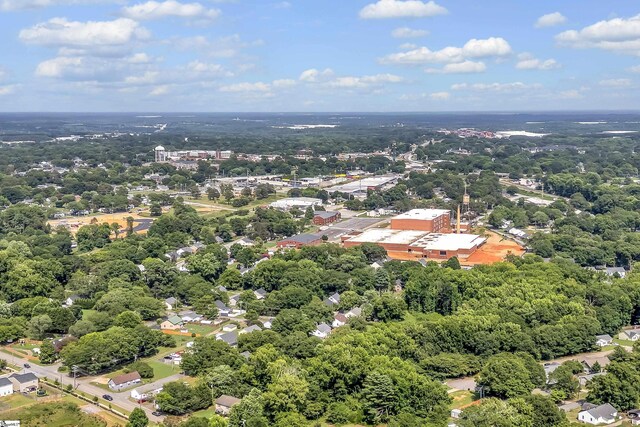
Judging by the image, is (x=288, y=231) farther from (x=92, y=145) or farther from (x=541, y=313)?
(x=92, y=145)

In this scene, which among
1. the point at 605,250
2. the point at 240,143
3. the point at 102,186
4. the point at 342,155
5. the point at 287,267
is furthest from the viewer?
the point at 240,143

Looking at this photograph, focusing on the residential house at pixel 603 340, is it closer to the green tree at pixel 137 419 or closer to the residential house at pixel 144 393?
the residential house at pixel 144 393

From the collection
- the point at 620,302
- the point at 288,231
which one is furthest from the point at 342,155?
the point at 620,302

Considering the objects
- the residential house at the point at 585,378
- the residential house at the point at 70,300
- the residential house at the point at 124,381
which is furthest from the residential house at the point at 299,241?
the residential house at the point at 585,378

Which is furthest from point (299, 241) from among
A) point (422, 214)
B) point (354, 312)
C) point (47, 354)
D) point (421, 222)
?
point (47, 354)

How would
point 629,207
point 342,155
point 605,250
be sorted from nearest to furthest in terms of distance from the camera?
point 605,250
point 629,207
point 342,155

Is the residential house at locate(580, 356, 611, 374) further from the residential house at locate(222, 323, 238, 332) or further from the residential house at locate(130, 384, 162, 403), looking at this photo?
the residential house at locate(130, 384, 162, 403)

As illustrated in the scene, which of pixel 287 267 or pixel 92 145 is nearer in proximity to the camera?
pixel 287 267
